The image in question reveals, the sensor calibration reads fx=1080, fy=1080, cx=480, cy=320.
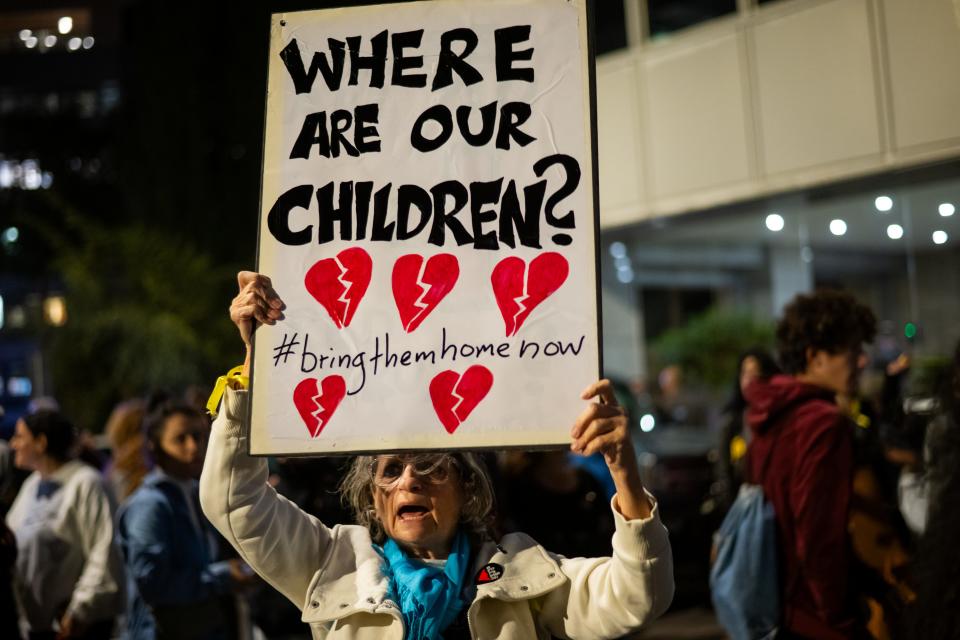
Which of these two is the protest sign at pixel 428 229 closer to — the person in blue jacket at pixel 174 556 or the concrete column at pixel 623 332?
the person in blue jacket at pixel 174 556

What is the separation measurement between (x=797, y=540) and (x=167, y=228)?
92.3 ft

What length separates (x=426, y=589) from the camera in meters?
2.73

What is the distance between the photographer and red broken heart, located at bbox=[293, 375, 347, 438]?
107 inches

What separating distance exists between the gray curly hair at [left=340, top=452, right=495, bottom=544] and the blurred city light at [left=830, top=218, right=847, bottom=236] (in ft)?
24.6

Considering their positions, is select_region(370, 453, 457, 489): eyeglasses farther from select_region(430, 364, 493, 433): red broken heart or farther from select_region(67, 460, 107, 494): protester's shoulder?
select_region(67, 460, 107, 494): protester's shoulder

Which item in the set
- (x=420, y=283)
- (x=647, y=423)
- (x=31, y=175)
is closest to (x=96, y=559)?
(x=420, y=283)

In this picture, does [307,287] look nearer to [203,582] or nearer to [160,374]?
[203,582]

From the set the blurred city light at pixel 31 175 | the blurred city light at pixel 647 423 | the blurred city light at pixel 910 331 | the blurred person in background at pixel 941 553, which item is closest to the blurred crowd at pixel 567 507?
the blurred person in background at pixel 941 553

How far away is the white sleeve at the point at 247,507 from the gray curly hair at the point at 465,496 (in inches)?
8.9

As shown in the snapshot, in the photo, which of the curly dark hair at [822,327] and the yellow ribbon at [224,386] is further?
the curly dark hair at [822,327]

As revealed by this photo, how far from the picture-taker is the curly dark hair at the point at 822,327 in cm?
445

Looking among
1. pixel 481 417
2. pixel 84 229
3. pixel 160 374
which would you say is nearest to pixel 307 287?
pixel 481 417

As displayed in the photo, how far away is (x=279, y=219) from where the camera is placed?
285 centimetres

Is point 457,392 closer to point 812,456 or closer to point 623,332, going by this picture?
point 812,456
